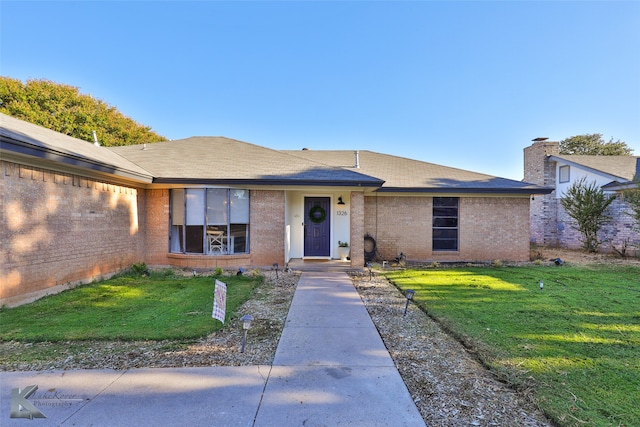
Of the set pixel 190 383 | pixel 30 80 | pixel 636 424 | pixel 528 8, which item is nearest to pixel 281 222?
pixel 190 383

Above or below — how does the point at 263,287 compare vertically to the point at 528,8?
below

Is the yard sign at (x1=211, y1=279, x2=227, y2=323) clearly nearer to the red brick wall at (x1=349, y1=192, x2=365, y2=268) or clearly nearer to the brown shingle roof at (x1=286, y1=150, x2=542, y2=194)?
the red brick wall at (x1=349, y1=192, x2=365, y2=268)

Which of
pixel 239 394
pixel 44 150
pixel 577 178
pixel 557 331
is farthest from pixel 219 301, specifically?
pixel 577 178

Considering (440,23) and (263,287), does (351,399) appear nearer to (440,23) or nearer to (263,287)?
(263,287)

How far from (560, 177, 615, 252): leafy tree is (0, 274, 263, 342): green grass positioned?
617 inches

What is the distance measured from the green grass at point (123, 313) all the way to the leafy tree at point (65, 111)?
23.9 m

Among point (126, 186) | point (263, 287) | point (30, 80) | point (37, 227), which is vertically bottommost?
point (263, 287)

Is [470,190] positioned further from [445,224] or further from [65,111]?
[65,111]

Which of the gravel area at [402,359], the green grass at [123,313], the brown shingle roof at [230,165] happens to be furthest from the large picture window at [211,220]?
the gravel area at [402,359]

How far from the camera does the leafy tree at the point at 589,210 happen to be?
1339cm

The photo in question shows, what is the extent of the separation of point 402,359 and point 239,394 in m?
2.02

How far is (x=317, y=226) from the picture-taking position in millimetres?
11070

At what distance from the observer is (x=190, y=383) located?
312 centimetres

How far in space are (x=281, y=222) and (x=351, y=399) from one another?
7.03m
